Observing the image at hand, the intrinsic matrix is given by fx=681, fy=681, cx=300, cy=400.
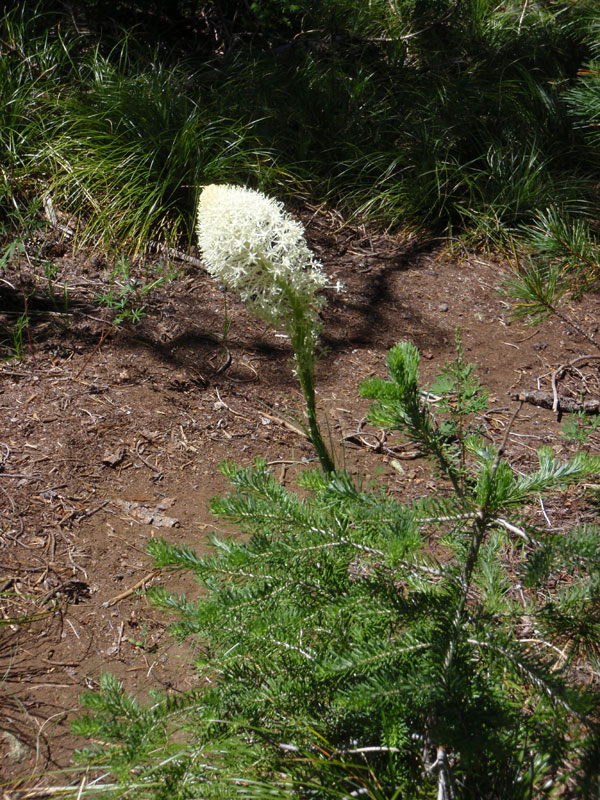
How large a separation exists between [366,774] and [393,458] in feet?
5.96

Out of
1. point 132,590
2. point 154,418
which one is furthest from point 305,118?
point 132,590

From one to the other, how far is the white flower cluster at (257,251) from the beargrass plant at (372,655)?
50 cm

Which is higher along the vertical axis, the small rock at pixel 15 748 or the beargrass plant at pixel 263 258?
the beargrass plant at pixel 263 258

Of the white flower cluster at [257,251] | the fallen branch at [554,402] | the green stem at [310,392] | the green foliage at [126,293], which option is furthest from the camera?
the green foliage at [126,293]

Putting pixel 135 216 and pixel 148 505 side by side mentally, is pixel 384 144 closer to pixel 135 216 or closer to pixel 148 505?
pixel 135 216

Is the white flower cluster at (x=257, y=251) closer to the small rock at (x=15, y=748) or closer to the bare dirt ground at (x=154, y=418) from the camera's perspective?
the bare dirt ground at (x=154, y=418)

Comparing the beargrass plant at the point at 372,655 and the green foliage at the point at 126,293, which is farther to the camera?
the green foliage at the point at 126,293

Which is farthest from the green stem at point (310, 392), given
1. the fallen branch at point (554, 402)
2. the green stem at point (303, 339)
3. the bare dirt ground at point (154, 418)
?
the fallen branch at point (554, 402)

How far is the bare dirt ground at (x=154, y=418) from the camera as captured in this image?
2504 millimetres

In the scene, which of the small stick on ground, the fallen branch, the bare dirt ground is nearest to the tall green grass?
the bare dirt ground

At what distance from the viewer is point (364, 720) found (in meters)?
1.58

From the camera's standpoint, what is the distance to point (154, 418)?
3432 mm

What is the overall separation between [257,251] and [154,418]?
68.9 inches

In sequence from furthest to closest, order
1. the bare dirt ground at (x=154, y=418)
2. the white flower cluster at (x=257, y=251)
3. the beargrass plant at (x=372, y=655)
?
1. the bare dirt ground at (x=154, y=418)
2. the white flower cluster at (x=257, y=251)
3. the beargrass plant at (x=372, y=655)
